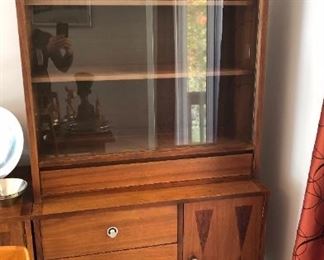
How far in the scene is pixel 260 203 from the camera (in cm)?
138

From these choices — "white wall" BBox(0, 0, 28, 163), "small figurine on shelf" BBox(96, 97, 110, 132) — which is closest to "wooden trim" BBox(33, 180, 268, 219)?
"small figurine on shelf" BBox(96, 97, 110, 132)

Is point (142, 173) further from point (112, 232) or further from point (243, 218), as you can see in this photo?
point (243, 218)

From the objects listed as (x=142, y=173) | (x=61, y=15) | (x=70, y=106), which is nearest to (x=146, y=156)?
(x=142, y=173)

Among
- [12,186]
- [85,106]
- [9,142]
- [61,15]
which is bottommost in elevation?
[12,186]

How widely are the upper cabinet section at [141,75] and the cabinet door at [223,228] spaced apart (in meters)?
0.22

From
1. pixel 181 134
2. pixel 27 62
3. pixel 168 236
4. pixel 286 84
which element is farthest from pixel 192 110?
pixel 27 62

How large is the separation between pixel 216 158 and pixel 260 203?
222 mm

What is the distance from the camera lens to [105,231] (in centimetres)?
129

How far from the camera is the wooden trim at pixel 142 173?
4.37 feet

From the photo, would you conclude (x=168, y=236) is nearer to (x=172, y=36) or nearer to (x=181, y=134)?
(x=181, y=134)

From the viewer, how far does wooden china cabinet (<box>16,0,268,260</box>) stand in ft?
4.21

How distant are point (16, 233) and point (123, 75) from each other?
62cm

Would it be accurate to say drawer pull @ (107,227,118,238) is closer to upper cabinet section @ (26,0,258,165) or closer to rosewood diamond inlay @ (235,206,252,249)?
upper cabinet section @ (26,0,258,165)

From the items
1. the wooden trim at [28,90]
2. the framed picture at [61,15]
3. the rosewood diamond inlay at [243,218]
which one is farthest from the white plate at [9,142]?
the rosewood diamond inlay at [243,218]
